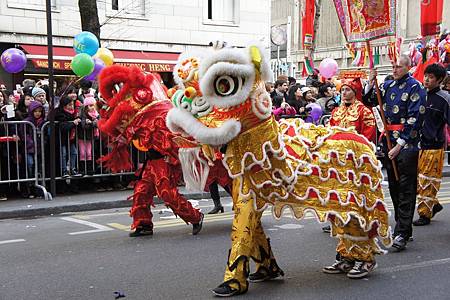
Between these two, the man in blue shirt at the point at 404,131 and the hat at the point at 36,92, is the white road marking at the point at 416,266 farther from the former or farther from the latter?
the hat at the point at 36,92

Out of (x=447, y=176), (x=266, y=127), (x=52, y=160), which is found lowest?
(x=447, y=176)

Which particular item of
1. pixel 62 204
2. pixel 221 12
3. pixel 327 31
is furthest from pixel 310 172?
pixel 327 31

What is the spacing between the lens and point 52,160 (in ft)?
31.4

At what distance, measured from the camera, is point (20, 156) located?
9.74 m

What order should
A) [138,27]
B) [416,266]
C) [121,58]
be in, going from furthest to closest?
[138,27] → [121,58] → [416,266]

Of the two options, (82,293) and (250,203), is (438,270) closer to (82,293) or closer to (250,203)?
(250,203)

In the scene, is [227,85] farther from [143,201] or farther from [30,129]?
[30,129]

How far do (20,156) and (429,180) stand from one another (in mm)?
6332

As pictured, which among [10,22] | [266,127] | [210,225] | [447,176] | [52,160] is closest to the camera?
[266,127]

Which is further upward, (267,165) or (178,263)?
(267,165)

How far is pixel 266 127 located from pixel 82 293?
1.99 meters

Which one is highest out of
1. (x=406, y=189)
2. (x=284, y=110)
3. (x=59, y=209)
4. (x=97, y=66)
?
(x=97, y=66)

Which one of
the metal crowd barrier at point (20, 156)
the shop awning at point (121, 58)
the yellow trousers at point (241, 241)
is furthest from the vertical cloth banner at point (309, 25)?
the yellow trousers at point (241, 241)

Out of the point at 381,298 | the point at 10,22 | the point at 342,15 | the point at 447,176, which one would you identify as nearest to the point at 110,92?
the point at 342,15
